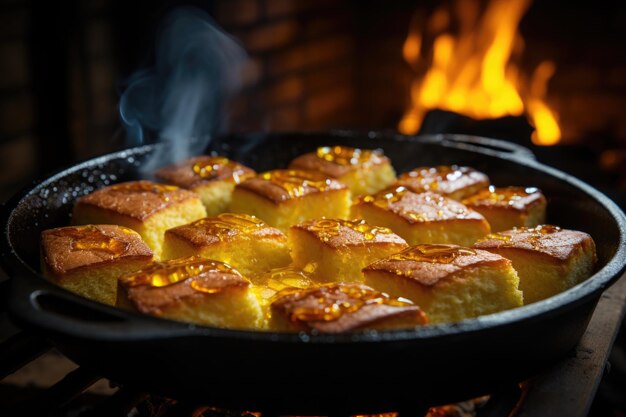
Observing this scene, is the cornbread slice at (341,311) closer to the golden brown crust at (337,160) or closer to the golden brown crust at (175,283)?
the golden brown crust at (175,283)

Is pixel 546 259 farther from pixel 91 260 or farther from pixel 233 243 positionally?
pixel 91 260

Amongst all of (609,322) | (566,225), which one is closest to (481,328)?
(609,322)

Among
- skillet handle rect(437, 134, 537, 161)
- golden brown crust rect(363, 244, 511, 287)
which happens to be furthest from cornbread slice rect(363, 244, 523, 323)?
skillet handle rect(437, 134, 537, 161)

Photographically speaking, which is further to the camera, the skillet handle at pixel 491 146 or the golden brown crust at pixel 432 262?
A: the skillet handle at pixel 491 146

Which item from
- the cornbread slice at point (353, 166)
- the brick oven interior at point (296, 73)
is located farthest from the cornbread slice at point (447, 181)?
the brick oven interior at point (296, 73)

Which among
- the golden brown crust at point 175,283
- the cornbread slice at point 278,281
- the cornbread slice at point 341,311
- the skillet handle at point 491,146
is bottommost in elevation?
the cornbread slice at point 278,281

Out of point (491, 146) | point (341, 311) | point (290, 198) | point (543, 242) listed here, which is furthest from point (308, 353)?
point (491, 146)
